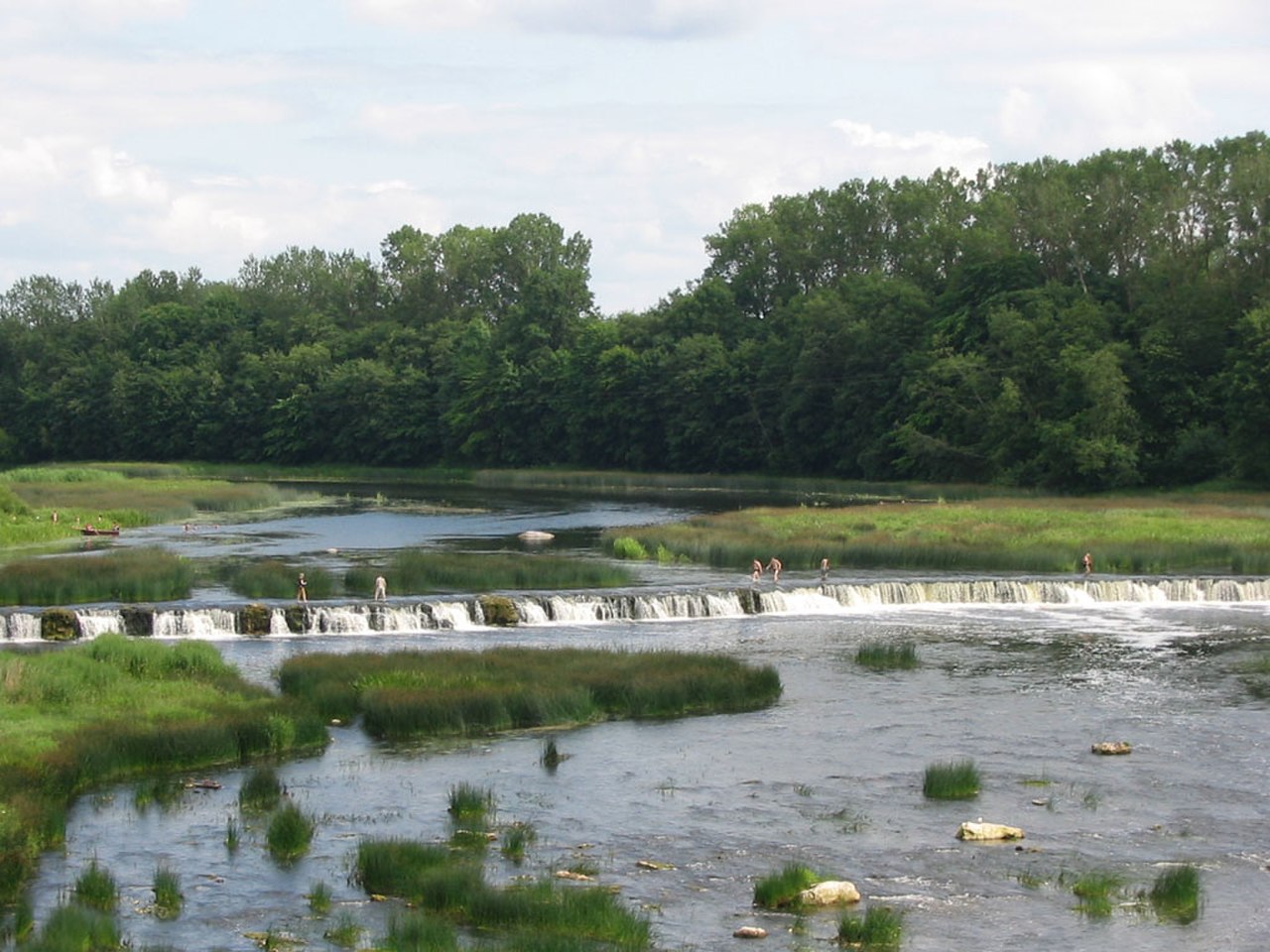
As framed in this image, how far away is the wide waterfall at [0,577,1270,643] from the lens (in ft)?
156

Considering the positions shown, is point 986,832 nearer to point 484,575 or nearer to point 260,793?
point 260,793

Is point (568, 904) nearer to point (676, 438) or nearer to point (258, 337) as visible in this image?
point (676, 438)

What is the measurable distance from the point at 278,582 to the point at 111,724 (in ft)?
76.9

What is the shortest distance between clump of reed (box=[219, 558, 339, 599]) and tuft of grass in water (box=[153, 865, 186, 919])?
31.4 m

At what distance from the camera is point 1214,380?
10469 centimetres

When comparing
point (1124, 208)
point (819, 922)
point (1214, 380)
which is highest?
point (1124, 208)

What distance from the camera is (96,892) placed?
22344mm

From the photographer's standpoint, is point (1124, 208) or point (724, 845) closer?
point (724, 845)

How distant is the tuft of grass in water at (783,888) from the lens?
2294 centimetres

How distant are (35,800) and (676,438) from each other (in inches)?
4909

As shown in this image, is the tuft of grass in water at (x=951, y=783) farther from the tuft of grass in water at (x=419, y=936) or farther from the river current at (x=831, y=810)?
the tuft of grass in water at (x=419, y=936)

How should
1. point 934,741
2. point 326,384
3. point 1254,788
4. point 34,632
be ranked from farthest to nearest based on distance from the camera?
point 326,384 → point 34,632 → point 934,741 → point 1254,788

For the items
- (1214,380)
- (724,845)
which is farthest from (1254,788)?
(1214,380)

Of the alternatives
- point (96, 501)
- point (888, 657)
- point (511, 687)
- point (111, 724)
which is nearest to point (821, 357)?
point (96, 501)
